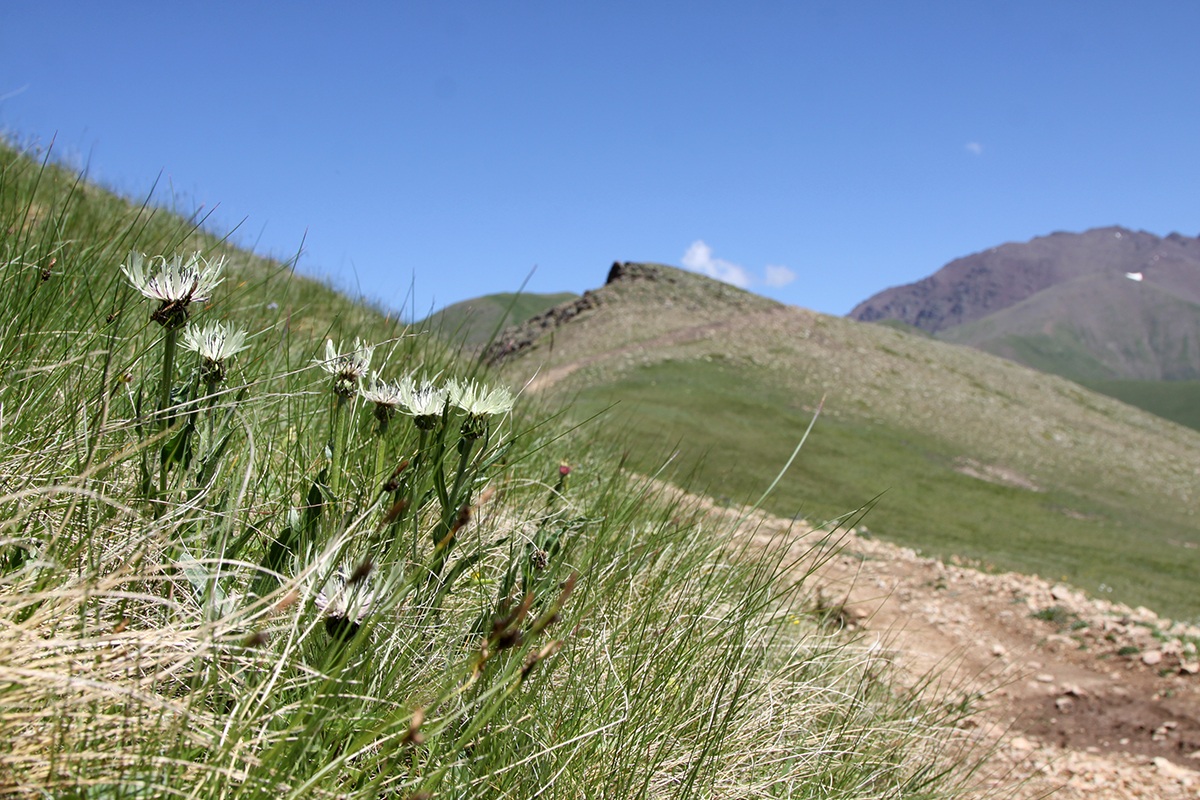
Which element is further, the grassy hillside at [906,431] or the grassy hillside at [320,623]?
the grassy hillside at [906,431]

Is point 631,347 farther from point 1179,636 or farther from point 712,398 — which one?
point 1179,636

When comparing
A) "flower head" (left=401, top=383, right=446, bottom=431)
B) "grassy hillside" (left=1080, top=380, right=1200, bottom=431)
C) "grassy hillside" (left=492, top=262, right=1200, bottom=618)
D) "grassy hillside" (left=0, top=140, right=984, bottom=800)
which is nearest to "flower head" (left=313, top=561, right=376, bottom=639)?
"grassy hillside" (left=0, top=140, right=984, bottom=800)

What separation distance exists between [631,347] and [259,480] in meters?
34.1

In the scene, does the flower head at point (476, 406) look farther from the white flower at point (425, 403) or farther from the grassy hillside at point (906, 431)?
the grassy hillside at point (906, 431)

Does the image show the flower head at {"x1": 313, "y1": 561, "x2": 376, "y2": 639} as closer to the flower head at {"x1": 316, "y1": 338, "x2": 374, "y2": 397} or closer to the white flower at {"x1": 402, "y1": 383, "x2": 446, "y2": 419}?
the white flower at {"x1": 402, "y1": 383, "x2": 446, "y2": 419}

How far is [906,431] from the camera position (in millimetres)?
30172

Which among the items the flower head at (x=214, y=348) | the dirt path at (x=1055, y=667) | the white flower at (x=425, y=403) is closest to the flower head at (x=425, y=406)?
the white flower at (x=425, y=403)

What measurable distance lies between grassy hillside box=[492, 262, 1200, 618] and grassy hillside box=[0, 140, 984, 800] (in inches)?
304

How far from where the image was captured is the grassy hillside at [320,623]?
1.08 meters

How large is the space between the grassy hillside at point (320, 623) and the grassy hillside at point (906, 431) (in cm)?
771

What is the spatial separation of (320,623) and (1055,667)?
875cm

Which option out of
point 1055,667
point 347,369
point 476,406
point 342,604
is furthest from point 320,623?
point 1055,667

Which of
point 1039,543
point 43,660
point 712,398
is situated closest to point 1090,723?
point 43,660

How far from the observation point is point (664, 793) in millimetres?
1555
